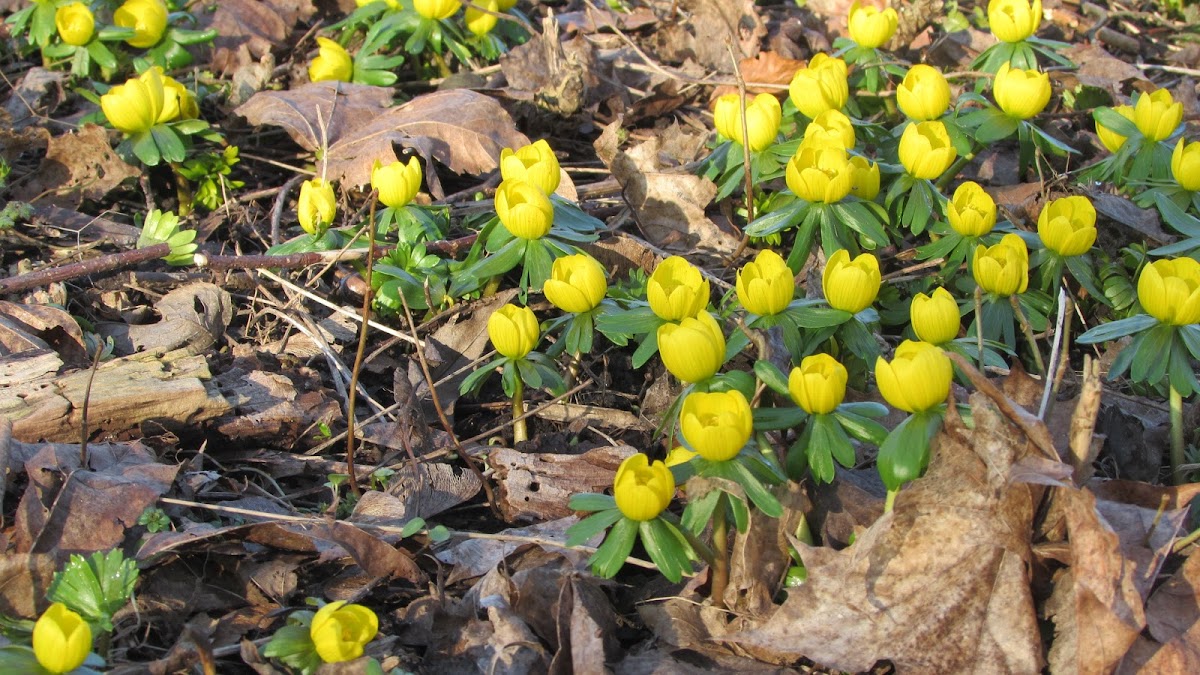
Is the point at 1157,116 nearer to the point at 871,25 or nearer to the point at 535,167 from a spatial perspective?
the point at 871,25

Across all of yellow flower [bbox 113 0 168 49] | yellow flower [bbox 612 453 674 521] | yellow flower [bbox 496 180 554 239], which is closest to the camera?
yellow flower [bbox 612 453 674 521]

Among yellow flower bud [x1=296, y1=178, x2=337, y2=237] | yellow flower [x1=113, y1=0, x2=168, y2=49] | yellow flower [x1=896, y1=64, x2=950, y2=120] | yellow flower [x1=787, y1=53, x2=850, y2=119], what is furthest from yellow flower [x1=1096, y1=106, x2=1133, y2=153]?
yellow flower [x1=113, y1=0, x2=168, y2=49]

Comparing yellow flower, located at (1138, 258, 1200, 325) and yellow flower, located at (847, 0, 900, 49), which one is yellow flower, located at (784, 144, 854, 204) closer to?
yellow flower, located at (1138, 258, 1200, 325)

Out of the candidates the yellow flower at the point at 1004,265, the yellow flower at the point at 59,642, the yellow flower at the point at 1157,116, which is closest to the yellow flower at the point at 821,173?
the yellow flower at the point at 1004,265

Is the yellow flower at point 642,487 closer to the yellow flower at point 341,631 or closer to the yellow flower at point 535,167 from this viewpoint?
the yellow flower at point 341,631

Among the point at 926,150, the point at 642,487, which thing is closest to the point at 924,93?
the point at 926,150

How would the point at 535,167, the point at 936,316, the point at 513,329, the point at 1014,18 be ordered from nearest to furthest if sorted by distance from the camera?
1. the point at 936,316
2. the point at 513,329
3. the point at 535,167
4. the point at 1014,18

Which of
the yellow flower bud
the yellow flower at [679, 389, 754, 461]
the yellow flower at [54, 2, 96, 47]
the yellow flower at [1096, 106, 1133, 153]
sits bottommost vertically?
the yellow flower at [1096, 106, 1133, 153]
